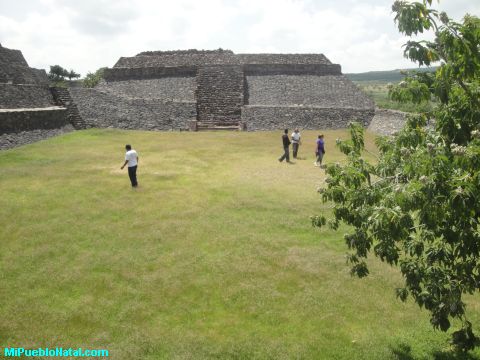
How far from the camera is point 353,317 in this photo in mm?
7270

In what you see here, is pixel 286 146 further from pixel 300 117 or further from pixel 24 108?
pixel 24 108

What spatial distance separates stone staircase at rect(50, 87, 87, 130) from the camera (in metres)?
26.6

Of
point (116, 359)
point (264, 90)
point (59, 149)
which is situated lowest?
point (116, 359)

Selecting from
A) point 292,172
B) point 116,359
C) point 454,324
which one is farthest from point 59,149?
point 454,324

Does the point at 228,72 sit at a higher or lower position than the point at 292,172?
higher

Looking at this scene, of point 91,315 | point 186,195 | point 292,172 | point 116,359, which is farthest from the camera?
point 292,172

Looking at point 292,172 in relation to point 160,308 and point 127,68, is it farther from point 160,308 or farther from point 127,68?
point 127,68

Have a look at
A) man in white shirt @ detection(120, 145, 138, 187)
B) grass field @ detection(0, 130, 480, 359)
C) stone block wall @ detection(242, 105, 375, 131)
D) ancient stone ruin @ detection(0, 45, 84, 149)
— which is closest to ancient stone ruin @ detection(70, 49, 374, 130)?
stone block wall @ detection(242, 105, 375, 131)

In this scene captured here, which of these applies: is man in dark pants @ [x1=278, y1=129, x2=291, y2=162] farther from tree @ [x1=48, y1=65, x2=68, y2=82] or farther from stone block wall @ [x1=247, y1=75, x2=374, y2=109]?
tree @ [x1=48, y1=65, x2=68, y2=82]

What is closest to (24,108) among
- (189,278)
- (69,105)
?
(69,105)

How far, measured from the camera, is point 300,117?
30.4 metres

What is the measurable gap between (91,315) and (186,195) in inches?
271

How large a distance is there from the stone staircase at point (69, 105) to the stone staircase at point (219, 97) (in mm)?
8263

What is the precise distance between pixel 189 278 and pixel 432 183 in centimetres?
573
